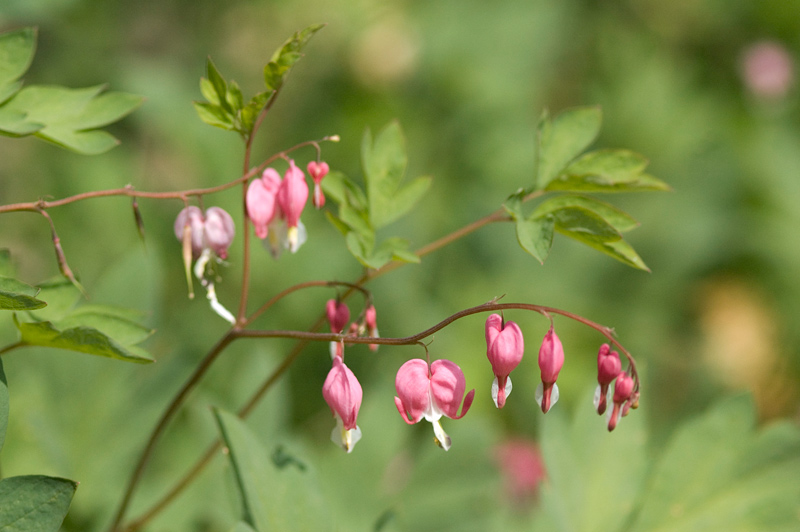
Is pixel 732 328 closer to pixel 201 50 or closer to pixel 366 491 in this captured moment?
pixel 366 491

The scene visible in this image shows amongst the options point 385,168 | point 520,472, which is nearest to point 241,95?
point 385,168

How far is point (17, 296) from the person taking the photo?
0.72 m

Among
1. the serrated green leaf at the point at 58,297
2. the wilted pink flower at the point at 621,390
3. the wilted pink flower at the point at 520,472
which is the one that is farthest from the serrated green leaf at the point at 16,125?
the wilted pink flower at the point at 520,472

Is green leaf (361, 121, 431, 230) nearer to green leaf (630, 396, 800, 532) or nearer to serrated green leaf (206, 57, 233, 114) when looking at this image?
serrated green leaf (206, 57, 233, 114)

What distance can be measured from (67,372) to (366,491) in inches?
24.0

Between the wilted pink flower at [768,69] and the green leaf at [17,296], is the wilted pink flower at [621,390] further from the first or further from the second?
the wilted pink flower at [768,69]

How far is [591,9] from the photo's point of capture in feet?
11.5

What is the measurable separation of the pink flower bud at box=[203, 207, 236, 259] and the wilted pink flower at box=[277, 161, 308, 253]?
7 centimetres

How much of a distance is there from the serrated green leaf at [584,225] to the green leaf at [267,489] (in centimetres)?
50

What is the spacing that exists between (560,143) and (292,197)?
0.41 m

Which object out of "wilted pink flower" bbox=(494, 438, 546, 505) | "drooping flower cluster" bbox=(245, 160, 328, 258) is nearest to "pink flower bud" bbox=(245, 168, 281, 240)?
"drooping flower cluster" bbox=(245, 160, 328, 258)

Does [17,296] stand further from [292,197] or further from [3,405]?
[292,197]

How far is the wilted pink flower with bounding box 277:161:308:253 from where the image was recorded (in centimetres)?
94

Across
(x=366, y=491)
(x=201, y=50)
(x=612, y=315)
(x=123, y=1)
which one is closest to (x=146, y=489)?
Answer: (x=366, y=491)
